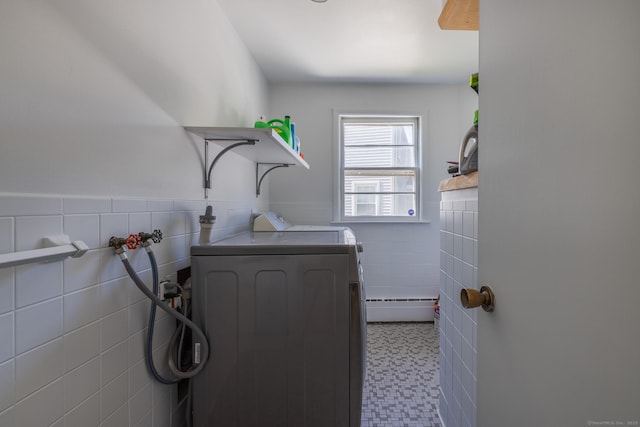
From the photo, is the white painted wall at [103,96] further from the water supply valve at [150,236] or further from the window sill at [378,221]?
the window sill at [378,221]

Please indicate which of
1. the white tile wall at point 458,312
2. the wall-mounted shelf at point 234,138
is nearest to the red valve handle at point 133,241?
the wall-mounted shelf at point 234,138

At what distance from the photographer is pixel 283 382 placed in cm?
125

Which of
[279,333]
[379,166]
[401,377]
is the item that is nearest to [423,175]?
[379,166]

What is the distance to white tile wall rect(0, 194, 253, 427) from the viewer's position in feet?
2.15

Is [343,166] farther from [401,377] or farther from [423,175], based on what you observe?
[401,377]

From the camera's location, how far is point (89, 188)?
85 centimetres

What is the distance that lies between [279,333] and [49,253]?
0.83 meters

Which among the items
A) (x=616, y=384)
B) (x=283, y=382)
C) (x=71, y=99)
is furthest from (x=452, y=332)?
(x=71, y=99)

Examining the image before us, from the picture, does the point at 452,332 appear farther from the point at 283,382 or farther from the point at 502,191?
the point at 502,191

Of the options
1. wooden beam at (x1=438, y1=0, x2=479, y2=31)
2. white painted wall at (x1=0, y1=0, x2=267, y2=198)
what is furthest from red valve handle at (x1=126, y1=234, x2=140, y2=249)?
wooden beam at (x1=438, y1=0, x2=479, y2=31)

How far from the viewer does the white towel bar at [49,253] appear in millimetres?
573

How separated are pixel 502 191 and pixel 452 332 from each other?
0.98m

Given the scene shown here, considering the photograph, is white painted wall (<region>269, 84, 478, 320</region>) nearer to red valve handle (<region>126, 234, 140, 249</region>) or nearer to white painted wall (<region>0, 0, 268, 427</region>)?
white painted wall (<region>0, 0, 268, 427</region>)

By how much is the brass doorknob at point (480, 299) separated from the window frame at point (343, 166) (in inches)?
97.7
